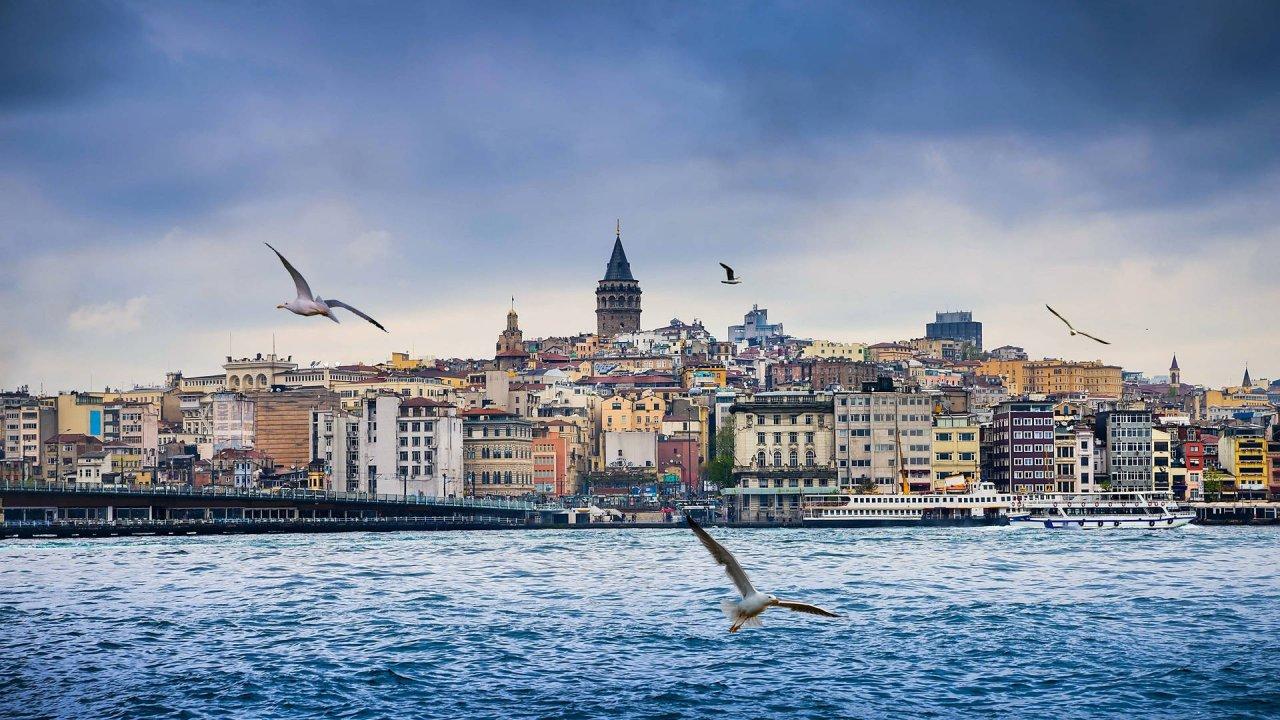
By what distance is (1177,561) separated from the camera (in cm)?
5306

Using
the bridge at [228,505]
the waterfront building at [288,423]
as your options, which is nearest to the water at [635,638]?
the bridge at [228,505]

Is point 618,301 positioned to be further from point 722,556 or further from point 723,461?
point 722,556

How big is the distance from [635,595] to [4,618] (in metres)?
13.1

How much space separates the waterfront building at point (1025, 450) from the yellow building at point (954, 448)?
6.11ft

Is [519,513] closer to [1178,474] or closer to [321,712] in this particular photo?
[1178,474]

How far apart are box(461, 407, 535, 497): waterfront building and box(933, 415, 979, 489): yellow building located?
22.6 metres

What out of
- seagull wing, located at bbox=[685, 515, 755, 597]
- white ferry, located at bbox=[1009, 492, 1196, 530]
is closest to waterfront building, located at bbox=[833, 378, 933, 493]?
white ferry, located at bbox=[1009, 492, 1196, 530]

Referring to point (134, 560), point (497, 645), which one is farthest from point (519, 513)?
point (497, 645)

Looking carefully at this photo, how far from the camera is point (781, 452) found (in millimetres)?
92062

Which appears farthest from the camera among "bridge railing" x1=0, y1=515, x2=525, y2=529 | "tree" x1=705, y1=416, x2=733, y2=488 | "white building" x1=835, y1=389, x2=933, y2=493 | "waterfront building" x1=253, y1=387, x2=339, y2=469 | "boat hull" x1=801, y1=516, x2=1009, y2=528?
"waterfront building" x1=253, y1=387, x2=339, y2=469

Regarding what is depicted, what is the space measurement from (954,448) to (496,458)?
2520 centimetres

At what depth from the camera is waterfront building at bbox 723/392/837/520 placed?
89.5 metres

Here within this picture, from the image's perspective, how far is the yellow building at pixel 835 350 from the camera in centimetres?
16062

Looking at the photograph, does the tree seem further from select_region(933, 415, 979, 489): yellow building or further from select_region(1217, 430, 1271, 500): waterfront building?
select_region(1217, 430, 1271, 500): waterfront building
